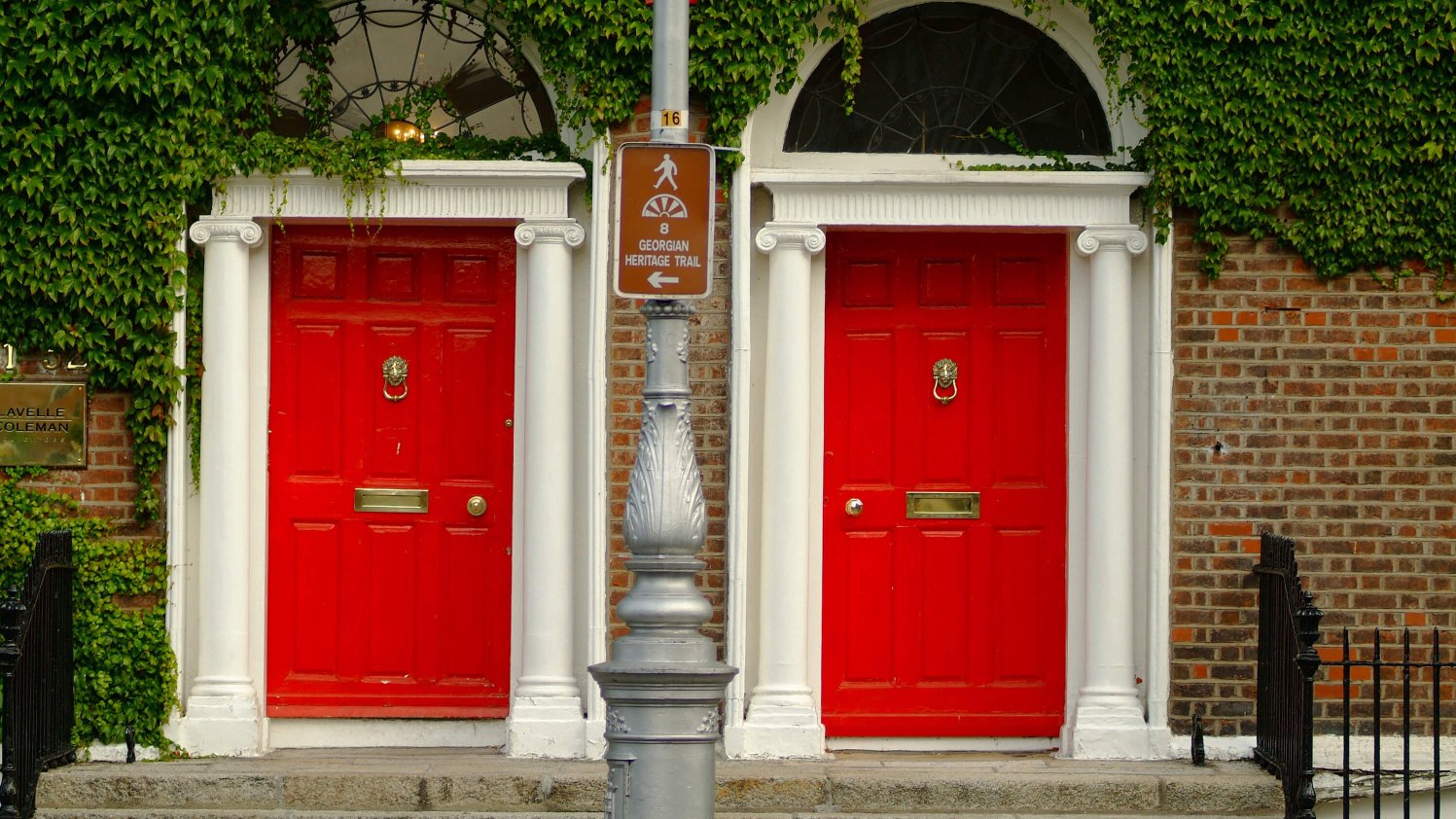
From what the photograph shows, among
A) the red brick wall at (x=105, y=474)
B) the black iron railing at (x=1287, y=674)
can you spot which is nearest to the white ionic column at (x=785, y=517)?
the black iron railing at (x=1287, y=674)

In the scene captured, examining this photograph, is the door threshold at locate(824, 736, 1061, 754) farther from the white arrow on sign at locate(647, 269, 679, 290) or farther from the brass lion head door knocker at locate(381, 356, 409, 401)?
the white arrow on sign at locate(647, 269, 679, 290)

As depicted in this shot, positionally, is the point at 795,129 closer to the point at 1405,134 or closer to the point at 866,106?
the point at 866,106

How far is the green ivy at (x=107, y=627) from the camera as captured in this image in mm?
8531

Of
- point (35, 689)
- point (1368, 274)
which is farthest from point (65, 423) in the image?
point (1368, 274)

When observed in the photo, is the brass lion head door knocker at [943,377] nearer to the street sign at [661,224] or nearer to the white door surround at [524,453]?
the white door surround at [524,453]

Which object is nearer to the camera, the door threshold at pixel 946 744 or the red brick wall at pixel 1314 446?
the red brick wall at pixel 1314 446

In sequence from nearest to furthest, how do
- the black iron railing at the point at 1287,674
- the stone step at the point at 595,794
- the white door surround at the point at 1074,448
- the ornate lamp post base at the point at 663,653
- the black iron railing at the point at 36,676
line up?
the ornate lamp post base at the point at 663,653, the black iron railing at the point at 1287,674, the black iron railing at the point at 36,676, the stone step at the point at 595,794, the white door surround at the point at 1074,448

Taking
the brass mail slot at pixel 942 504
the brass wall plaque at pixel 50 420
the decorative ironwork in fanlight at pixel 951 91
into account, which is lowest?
the brass mail slot at pixel 942 504

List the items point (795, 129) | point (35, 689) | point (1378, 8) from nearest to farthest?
point (35, 689)
point (1378, 8)
point (795, 129)

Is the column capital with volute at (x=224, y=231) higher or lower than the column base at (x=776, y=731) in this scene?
higher

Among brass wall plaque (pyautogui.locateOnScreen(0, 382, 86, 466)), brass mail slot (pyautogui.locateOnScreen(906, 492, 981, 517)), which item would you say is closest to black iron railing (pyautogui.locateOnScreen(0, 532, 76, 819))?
brass wall plaque (pyautogui.locateOnScreen(0, 382, 86, 466))

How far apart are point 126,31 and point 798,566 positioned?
149 inches

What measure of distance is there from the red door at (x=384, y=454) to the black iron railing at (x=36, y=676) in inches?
37.5

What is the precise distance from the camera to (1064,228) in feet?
28.7
